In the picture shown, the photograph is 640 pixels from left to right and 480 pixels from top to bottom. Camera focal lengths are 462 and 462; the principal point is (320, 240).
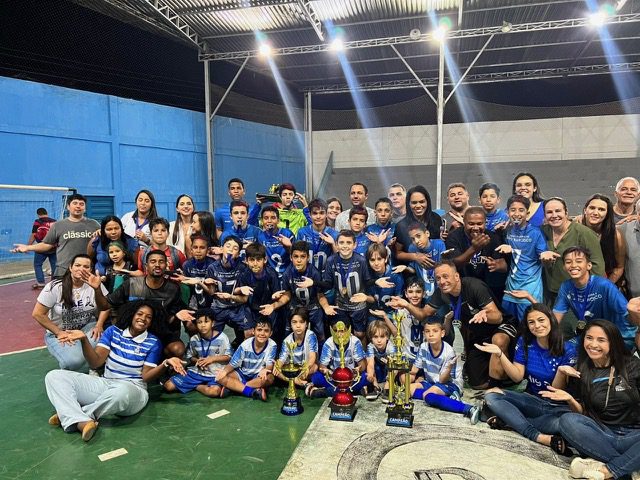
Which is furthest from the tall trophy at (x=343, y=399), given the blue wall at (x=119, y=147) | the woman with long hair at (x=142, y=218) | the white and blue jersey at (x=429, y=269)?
the blue wall at (x=119, y=147)

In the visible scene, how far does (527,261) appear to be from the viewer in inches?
170

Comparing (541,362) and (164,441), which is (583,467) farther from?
(164,441)

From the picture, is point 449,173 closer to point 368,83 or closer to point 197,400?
point 368,83

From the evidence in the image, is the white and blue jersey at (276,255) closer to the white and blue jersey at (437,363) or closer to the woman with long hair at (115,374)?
the woman with long hair at (115,374)

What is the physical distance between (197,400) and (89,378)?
0.94m

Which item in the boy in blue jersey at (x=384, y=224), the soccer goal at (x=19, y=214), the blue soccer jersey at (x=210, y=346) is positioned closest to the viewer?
the blue soccer jersey at (x=210, y=346)

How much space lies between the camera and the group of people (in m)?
3.54

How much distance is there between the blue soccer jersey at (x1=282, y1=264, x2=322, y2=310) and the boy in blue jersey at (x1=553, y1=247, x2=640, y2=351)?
88.8 inches

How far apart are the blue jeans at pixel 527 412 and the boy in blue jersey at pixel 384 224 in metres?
2.08

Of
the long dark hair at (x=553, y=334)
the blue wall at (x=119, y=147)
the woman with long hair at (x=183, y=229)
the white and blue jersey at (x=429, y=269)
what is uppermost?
the blue wall at (x=119, y=147)

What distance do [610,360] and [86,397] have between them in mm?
3947

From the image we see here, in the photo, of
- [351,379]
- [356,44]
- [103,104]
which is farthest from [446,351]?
[103,104]

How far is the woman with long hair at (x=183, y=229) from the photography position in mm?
5637

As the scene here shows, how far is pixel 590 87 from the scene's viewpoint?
674 inches
